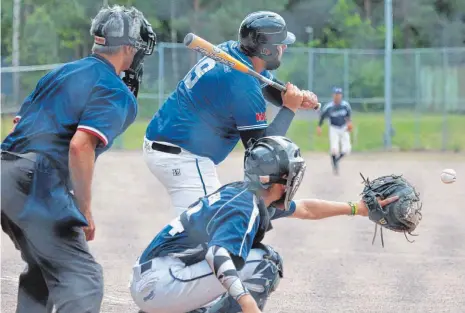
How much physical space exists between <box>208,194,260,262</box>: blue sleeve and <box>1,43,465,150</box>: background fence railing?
543 inches

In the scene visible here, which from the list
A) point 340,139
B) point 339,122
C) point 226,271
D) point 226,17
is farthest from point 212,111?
point 339,122

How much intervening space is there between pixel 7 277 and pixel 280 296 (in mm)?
1602

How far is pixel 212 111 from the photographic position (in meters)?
4.34

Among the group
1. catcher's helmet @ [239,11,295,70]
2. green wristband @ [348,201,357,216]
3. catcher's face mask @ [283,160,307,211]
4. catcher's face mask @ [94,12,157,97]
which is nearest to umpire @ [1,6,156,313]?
catcher's face mask @ [94,12,157,97]

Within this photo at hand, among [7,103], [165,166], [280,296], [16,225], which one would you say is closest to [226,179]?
[7,103]

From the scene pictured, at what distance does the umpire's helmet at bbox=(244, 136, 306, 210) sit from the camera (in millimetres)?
3336

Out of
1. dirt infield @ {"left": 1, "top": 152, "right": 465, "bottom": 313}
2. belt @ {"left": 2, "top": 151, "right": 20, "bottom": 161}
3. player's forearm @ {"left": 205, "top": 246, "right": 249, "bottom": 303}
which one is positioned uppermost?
belt @ {"left": 2, "top": 151, "right": 20, "bottom": 161}

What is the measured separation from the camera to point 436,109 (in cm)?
1850

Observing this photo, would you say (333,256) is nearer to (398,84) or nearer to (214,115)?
(214,115)

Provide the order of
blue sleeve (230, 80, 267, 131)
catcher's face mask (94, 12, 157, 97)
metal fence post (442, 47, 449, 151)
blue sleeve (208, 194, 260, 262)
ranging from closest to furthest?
blue sleeve (208, 194, 260, 262)
catcher's face mask (94, 12, 157, 97)
blue sleeve (230, 80, 267, 131)
metal fence post (442, 47, 449, 151)

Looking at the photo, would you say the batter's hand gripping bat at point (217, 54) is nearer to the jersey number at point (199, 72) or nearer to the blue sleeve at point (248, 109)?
the blue sleeve at point (248, 109)

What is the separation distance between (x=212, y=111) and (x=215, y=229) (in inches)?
46.4

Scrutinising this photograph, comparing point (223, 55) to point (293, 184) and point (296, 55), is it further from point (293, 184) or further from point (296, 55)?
point (296, 55)

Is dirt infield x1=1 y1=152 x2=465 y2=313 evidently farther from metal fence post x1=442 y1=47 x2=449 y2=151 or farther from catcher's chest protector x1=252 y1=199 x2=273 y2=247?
metal fence post x1=442 y1=47 x2=449 y2=151
